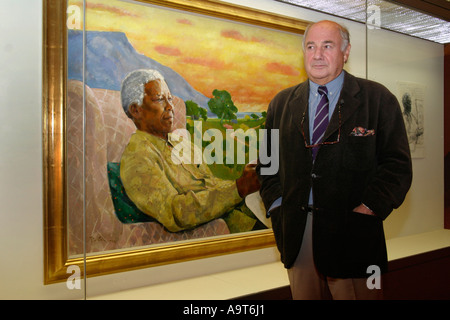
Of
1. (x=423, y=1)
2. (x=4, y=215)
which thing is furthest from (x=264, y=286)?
(x=423, y=1)

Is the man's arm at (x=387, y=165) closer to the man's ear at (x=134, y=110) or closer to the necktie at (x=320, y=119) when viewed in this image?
the necktie at (x=320, y=119)

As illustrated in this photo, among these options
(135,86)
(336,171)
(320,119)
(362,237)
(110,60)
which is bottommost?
(362,237)

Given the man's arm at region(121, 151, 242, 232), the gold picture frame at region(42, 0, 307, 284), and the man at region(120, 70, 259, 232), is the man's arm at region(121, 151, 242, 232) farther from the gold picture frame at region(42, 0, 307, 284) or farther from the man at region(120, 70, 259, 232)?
the gold picture frame at region(42, 0, 307, 284)

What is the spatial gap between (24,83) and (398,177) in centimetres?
139

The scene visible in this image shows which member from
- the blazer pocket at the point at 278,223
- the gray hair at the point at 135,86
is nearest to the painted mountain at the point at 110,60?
the gray hair at the point at 135,86

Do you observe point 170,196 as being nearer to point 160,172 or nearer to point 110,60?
point 160,172

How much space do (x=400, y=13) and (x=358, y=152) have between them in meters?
1.11

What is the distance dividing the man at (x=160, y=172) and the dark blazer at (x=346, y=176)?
81 cm

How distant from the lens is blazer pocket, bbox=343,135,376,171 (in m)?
1.52

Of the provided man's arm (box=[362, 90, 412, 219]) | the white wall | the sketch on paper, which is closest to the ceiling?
the white wall

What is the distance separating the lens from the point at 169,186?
7.66ft

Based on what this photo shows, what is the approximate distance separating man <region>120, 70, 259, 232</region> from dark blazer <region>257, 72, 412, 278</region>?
81 cm

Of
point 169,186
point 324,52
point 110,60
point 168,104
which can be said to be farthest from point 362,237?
point 110,60

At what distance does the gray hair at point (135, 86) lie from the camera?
2.17m
